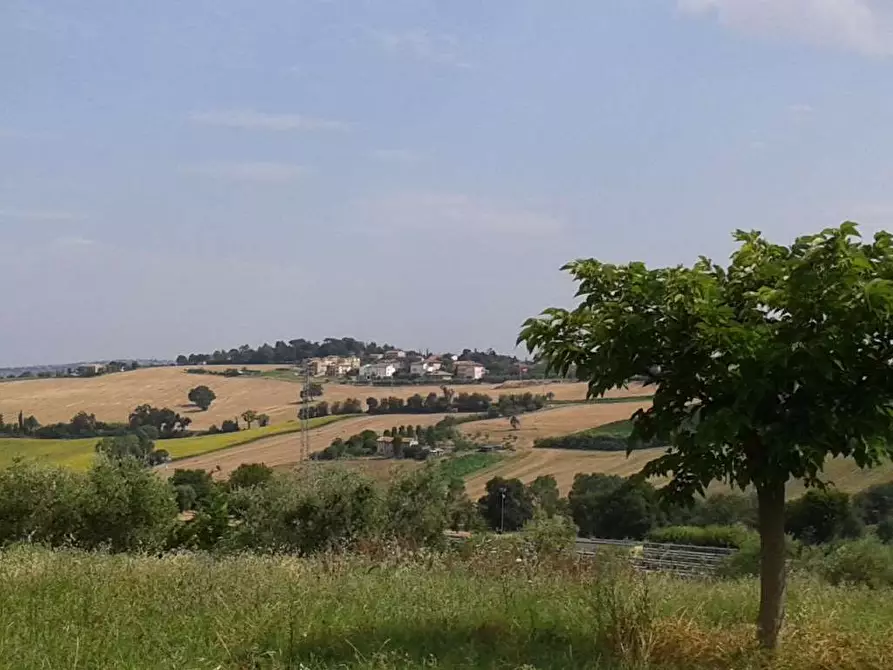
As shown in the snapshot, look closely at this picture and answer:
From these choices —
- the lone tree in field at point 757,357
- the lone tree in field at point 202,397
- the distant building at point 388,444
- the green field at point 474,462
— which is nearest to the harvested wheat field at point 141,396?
the lone tree in field at point 202,397

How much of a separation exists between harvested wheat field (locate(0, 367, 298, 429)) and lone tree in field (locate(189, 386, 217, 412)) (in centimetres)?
53

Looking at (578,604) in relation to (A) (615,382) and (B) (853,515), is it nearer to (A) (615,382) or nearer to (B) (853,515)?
(A) (615,382)

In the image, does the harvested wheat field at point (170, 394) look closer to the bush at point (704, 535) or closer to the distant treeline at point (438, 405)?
the distant treeline at point (438, 405)

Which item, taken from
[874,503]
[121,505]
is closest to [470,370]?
[874,503]

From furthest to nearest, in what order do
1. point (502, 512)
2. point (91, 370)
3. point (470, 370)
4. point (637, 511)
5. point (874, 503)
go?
point (91, 370), point (470, 370), point (502, 512), point (637, 511), point (874, 503)

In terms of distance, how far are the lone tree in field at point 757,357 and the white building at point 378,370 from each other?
75671 mm

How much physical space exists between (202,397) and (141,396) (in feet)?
17.9

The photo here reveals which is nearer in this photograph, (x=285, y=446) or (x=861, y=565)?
(x=861, y=565)

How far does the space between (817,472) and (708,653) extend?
4.30ft

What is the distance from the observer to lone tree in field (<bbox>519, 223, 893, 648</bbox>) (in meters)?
5.07

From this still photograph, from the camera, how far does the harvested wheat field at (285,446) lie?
46.8 meters

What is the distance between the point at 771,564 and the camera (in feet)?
18.1

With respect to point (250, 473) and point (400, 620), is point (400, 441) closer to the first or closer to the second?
point (250, 473)

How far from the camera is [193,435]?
222 feet
